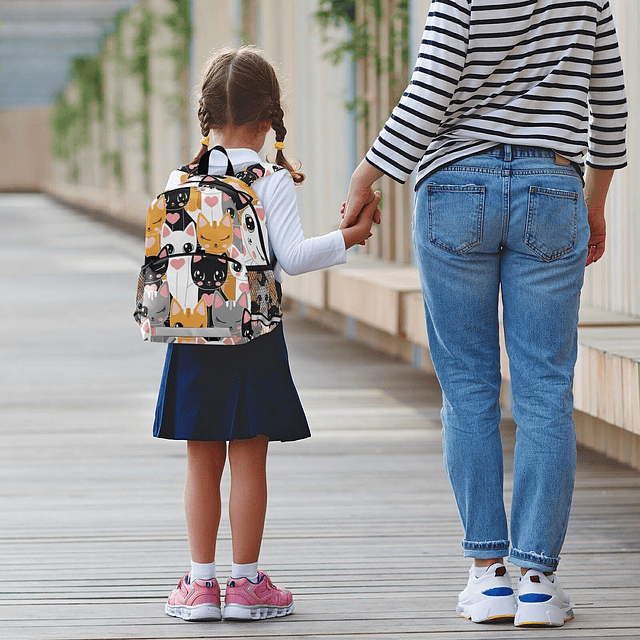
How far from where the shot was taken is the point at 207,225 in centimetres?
216

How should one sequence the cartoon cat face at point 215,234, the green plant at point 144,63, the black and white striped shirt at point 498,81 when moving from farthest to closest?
the green plant at point 144,63, the cartoon cat face at point 215,234, the black and white striped shirt at point 498,81

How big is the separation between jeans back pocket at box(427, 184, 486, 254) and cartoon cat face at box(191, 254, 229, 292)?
0.36 meters

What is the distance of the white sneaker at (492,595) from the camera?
222 centimetres

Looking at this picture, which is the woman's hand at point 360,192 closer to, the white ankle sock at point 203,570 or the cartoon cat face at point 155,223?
the cartoon cat face at point 155,223

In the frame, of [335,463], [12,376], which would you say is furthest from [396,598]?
[12,376]

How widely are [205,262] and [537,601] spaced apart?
83cm

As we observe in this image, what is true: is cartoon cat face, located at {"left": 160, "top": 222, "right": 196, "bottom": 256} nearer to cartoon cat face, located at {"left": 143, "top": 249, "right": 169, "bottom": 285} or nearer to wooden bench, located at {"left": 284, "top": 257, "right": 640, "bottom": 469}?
cartoon cat face, located at {"left": 143, "top": 249, "right": 169, "bottom": 285}

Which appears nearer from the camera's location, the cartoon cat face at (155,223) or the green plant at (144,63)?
the cartoon cat face at (155,223)

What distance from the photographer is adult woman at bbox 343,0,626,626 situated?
208 cm

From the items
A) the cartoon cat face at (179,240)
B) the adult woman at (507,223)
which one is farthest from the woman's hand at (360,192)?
the cartoon cat face at (179,240)

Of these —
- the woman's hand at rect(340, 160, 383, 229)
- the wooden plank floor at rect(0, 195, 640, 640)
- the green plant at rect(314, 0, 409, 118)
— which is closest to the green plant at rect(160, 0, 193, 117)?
the green plant at rect(314, 0, 409, 118)

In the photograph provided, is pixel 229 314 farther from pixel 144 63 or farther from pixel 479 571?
pixel 144 63

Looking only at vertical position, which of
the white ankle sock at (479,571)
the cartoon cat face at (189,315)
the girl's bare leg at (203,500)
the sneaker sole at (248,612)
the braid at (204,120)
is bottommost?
the sneaker sole at (248,612)

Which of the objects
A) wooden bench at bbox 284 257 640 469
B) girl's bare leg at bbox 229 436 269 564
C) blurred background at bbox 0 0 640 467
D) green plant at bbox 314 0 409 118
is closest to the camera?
girl's bare leg at bbox 229 436 269 564
